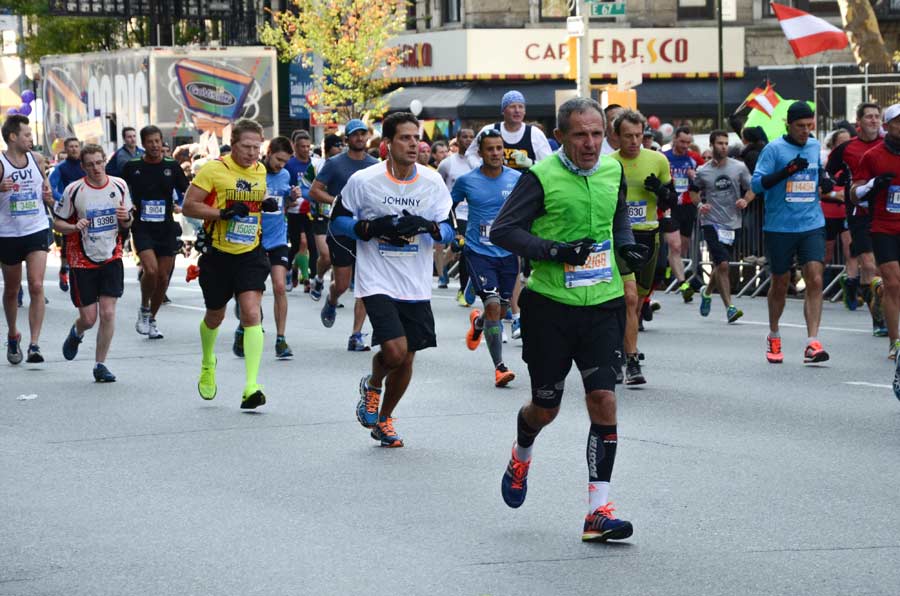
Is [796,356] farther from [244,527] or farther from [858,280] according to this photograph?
[244,527]

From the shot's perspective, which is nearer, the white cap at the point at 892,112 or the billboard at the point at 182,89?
the white cap at the point at 892,112

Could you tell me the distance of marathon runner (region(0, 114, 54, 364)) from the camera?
45.9 feet

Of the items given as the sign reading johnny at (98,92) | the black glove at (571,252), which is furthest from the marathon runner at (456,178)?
the sign reading johnny at (98,92)

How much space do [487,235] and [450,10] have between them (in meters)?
30.7

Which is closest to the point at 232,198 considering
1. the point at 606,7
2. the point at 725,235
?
the point at 725,235

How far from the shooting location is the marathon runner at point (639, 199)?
12047 millimetres

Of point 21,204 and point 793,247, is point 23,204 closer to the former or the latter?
point 21,204

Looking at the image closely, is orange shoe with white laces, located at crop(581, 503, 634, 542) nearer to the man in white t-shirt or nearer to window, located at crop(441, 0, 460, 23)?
the man in white t-shirt

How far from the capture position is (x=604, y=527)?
22.4 ft

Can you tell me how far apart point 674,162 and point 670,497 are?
10940 millimetres

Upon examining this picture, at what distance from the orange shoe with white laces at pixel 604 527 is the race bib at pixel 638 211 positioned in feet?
18.9

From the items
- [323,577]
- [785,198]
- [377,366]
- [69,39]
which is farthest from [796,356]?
[69,39]

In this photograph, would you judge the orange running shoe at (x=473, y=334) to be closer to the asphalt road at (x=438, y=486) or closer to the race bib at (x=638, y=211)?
the asphalt road at (x=438, y=486)

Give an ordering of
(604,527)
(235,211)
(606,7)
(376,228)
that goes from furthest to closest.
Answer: (606,7) < (235,211) < (376,228) < (604,527)
